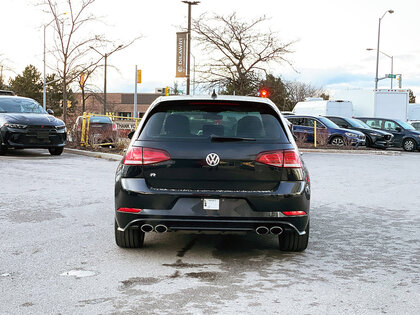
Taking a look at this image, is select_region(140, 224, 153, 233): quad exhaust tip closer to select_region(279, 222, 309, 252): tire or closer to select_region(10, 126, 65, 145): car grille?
select_region(279, 222, 309, 252): tire

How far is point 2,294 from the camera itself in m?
4.61

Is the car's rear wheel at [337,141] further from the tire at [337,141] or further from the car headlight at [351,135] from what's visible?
the car headlight at [351,135]

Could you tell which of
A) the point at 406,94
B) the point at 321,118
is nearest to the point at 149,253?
the point at 321,118

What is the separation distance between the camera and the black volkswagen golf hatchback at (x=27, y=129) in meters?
17.5

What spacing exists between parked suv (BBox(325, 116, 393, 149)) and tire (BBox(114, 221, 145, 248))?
2480 cm

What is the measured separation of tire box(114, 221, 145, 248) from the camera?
238 inches

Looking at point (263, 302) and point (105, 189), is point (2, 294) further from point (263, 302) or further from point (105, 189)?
point (105, 189)

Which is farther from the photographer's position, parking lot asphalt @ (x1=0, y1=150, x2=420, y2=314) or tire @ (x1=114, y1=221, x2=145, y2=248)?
tire @ (x1=114, y1=221, x2=145, y2=248)

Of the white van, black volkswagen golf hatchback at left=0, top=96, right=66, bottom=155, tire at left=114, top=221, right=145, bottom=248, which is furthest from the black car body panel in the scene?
the white van

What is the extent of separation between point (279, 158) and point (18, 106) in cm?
1501

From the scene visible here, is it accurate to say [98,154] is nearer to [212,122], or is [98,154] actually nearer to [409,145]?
[212,122]

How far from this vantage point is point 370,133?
29500 millimetres

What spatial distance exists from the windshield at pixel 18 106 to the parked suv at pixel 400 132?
731 inches

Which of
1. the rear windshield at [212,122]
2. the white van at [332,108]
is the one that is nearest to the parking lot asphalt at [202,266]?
the rear windshield at [212,122]
